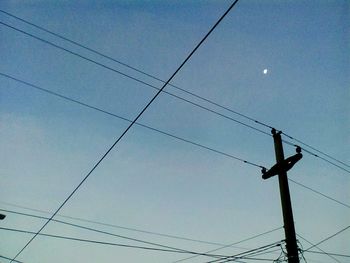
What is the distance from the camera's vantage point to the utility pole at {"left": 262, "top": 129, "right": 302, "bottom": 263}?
8758 mm

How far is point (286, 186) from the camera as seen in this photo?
9.91 meters

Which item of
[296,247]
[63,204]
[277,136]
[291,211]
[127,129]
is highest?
[277,136]

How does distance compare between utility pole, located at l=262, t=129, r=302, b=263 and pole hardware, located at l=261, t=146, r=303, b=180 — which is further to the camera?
pole hardware, located at l=261, t=146, r=303, b=180

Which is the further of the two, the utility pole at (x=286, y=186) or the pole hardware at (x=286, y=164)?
the pole hardware at (x=286, y=164)

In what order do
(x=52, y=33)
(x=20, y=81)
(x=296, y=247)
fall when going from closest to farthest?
(x=296, y=247), (x=52, y=33), (x=20, y=81)

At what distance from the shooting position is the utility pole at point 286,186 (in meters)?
8.76

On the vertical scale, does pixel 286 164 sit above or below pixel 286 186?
above

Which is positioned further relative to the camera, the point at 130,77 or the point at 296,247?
the point at 130,77

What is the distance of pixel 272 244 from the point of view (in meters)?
9.80

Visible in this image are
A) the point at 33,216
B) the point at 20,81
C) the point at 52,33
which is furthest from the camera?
the point at 33,216

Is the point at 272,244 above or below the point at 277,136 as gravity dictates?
below

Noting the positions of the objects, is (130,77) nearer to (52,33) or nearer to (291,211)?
(52,33)

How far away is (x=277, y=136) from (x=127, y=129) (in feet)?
17.0

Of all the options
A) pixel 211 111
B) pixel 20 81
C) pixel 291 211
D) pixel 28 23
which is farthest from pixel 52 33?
pixel 291 211
